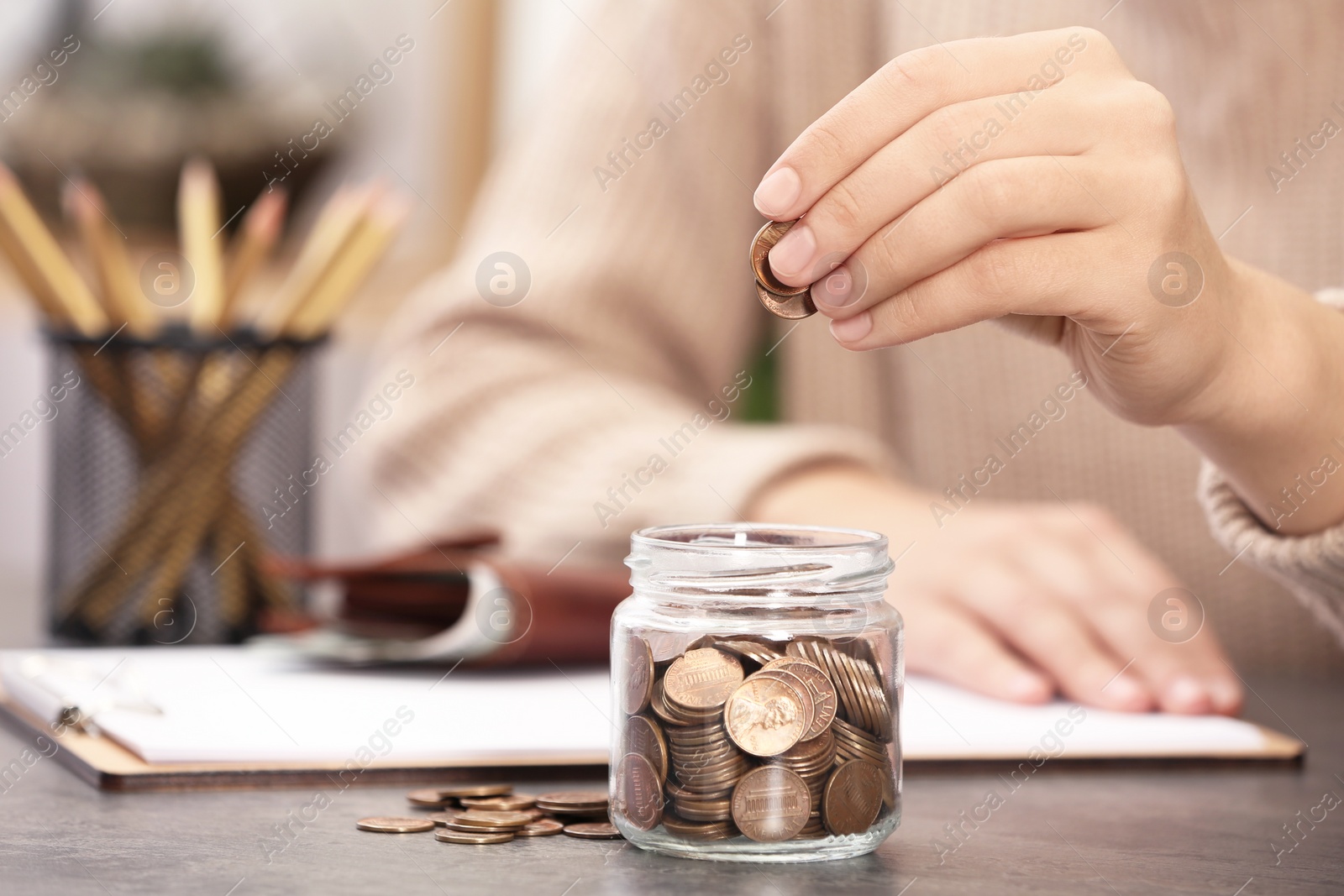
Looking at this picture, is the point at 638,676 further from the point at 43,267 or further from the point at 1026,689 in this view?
the point at 43,267

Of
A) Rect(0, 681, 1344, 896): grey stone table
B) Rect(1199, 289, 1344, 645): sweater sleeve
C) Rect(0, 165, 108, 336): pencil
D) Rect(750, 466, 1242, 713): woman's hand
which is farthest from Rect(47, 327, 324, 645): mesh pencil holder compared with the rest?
Rect(1199, 289, 1344, 645): sweater sleeve

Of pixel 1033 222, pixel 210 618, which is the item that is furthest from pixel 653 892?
pixel 210 618

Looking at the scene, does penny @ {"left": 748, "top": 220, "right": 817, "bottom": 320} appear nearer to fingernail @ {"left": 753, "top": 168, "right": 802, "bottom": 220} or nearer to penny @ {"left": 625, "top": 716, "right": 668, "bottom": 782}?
fingernail @ {"left": 753, "top": 168, "right": 802, "bottom": 220}

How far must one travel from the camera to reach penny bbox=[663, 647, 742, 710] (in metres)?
0.55

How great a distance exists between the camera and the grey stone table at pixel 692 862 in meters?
0.52

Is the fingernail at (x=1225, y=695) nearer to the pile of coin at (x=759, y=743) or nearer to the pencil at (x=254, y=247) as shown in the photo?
the pile of coin at (x=759, y=743)

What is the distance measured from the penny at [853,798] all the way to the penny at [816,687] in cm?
2

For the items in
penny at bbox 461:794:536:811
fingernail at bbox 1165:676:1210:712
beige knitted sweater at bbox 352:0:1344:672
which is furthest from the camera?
beige knitted sweater at bbox 352:0:1344:672

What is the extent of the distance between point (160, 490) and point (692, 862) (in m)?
0.73

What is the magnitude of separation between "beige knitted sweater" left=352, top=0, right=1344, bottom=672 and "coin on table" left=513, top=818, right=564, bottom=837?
0.61 metres

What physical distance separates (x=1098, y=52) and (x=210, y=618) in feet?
2.74

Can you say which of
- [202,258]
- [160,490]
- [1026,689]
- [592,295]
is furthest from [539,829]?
[592,295]

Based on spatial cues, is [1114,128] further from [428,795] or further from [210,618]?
[210,618]

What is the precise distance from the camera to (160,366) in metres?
1.14
